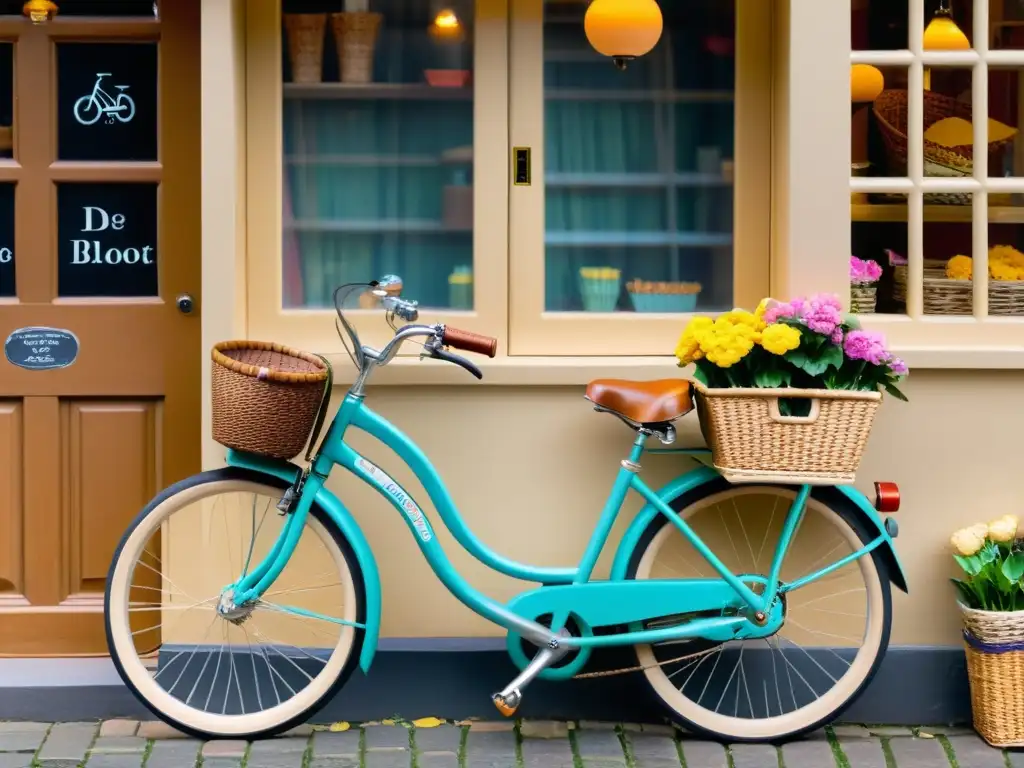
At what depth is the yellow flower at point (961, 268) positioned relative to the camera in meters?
4.73

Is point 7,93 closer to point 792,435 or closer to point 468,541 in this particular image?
point 468,541

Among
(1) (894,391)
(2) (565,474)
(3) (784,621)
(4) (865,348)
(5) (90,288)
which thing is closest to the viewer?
(4) (865,348)

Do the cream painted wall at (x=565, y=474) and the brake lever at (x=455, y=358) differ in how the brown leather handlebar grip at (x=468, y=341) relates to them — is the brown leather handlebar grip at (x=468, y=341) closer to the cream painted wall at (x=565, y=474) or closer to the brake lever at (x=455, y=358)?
the brake lever at (x=455, y=358)

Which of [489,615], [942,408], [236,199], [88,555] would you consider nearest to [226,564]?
[88,555]

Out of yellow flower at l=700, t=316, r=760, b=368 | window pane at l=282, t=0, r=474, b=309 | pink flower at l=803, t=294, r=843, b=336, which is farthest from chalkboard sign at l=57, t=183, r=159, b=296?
pink flower at l=803, t=294, r=843, b=336

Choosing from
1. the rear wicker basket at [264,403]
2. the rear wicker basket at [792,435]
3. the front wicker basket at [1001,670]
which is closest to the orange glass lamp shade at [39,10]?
the rear wicker basket at [264,403]

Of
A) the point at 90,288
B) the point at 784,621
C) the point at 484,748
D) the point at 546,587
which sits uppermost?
the point at 90,288

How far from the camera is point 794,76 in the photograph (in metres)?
4.57

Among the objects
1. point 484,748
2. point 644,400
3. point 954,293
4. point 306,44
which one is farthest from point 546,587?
point 306,44

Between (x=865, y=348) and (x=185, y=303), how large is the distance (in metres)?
2.40

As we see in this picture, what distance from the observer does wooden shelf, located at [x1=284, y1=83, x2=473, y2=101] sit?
484 centimetres

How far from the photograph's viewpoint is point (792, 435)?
415 centimetres

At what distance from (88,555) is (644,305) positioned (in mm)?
2266

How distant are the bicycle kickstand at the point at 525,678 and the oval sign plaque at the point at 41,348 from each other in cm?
200
